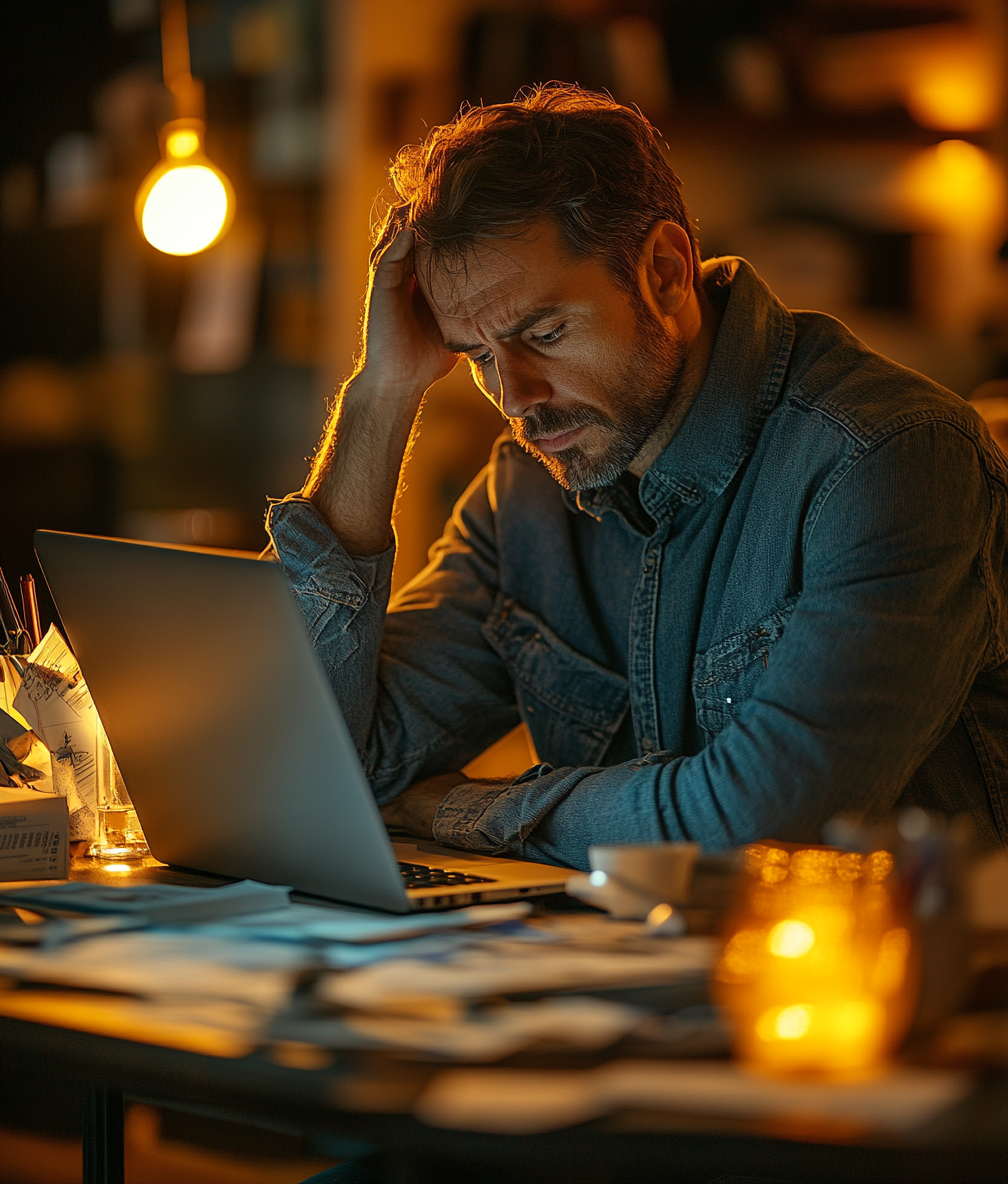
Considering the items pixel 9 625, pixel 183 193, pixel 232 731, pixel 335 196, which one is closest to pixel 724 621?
pixel 232 731

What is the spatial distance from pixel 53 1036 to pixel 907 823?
1.47 feet

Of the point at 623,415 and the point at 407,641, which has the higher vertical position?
the point at 623,415

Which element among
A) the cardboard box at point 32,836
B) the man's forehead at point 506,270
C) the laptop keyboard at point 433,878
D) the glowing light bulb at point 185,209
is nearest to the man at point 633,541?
the man's forehead at point 506,270

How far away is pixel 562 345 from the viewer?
1.45 meters

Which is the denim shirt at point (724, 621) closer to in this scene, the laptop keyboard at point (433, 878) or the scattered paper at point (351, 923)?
the laptop keyboard at point (433, 878)

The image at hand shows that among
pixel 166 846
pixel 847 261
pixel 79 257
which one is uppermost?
pixel 79 257

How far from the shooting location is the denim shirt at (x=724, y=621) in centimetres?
116

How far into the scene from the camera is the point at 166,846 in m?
1.17

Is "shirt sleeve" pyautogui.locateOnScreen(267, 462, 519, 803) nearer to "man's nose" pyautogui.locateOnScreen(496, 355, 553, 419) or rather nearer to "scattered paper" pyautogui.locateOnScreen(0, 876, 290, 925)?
"man's nose" pyautogui.locateOnScreen(496, 355, 553, 419)

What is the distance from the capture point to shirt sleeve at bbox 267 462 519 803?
4.80 feet

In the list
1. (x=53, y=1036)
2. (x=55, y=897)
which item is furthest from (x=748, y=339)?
(x=53, y=1036)

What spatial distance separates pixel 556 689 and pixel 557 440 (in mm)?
272

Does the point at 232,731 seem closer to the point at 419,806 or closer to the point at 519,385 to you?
the point at 419,806

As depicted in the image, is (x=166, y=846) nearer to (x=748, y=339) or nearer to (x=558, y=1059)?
(x=558, y=1059)
